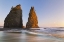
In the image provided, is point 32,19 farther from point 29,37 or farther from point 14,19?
point 29,37

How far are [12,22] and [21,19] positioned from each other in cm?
630

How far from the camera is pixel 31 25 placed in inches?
3199

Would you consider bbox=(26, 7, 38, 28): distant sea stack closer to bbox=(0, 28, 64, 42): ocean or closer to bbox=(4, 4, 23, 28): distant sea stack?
bbox=(4, 4, 23, 28): distant sea stack

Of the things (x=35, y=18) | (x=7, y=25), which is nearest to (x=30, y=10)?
(x=35, y=18)

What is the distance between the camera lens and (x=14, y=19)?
238ft

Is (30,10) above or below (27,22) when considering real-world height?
above

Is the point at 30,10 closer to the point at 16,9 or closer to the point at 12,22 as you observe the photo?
the point at 16,9

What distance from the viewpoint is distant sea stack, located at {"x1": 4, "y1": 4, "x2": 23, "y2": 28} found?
232 feet

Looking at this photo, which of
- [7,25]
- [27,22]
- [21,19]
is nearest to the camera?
[7,25]

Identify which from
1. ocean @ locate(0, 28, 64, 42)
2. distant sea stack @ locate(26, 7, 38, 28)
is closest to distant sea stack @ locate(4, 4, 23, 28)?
distant sea stack @ locate(26, 7, 38, 28)

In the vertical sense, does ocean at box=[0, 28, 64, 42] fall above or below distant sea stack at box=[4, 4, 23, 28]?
below

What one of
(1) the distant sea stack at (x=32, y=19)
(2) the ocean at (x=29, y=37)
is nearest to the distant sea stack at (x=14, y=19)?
(1) the distant sea stack at (x=32, y=19)

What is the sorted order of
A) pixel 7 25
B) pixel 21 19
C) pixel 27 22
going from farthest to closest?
pixel 27 22, pixel 21 19, pixel 7 25

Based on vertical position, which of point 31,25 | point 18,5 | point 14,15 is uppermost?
point 18,5
